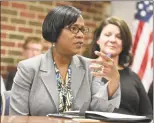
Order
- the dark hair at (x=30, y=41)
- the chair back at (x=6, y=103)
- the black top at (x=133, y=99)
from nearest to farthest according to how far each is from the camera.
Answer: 1. the chair back at (x=6, y=103)
2. the black top at (x=133, y=99)
3. the dark hair at (x=30, y=41)

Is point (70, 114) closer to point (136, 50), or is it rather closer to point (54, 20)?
point (54, 20)

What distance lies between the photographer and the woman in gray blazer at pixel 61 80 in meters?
1.56

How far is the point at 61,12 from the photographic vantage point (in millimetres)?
1638

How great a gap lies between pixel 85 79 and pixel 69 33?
0.74 feet

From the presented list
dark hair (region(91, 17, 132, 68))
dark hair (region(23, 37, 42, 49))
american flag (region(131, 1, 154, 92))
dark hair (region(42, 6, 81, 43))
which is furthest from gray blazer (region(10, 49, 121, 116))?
american flag (region(131, 1, 154, 92))

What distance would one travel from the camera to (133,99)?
224cm

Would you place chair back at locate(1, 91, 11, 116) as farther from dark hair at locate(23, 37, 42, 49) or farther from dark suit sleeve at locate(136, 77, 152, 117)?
dark hair at locate(23, 37, 42, 49)

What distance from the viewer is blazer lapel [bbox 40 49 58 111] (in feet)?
5.21

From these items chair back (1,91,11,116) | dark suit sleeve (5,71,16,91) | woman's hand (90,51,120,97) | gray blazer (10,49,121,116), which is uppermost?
woman's hand (90,51,120,97)

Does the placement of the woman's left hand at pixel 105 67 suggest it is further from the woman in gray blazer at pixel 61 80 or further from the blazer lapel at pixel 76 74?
the blazer lapel at pixel 76 74

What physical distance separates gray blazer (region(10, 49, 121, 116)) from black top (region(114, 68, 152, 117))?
1.88ft

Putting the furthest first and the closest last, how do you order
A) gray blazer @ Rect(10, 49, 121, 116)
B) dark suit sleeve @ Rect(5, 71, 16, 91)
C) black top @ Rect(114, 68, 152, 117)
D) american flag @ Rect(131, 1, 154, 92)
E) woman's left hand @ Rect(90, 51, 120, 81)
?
american flag @ Rect(131, 1, 154, 92)
dark suit sleeve @ Rect(5, 71, 16, 91)
black top @ Rect(114, 68, 152, 117)
gray blazer @ Rect(10, 49, 121, 116)
woman's left hand @ Rect(90, 51, 120, 81)

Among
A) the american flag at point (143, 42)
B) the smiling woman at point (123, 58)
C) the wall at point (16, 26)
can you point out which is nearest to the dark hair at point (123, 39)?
the smiling woman at point (123, 58)

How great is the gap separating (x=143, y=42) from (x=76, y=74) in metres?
2.26
